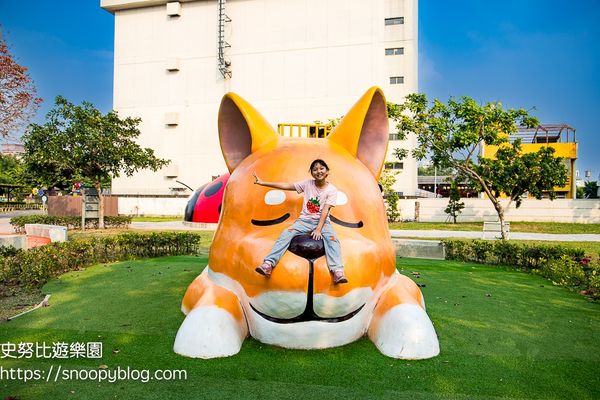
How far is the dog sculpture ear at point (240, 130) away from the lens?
5102 mm

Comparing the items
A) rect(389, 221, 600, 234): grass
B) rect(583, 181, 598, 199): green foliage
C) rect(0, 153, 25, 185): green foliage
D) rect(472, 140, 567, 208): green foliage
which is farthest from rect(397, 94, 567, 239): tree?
rect(0, 153, 25, 185): green foliage

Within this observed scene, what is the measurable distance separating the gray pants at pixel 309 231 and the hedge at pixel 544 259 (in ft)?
19.2

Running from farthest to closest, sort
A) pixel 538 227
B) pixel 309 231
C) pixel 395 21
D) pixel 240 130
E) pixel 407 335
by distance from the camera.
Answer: pixel 395 21
pixel 538 227
pixel 240 130
pixel 407 335
pixel 309 231

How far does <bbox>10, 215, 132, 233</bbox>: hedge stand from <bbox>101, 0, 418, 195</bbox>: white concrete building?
10.7 m

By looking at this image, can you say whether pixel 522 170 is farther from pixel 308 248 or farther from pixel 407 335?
Answer: pixel 308 248

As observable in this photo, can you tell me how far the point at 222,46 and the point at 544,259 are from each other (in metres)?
27.7

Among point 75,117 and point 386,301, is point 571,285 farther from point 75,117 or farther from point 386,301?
point 75,117

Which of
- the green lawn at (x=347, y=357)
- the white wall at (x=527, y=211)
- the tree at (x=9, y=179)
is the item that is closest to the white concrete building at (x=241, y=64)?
the white wall at (x=527, y=211)

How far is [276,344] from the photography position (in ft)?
13.6

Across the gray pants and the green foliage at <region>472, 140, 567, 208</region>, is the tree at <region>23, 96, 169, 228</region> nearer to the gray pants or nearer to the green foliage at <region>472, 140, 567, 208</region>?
the green foliage at <region>472, 140, 567, 208</region>

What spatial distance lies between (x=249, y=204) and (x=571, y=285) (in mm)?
6891

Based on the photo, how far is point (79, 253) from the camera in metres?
9.92

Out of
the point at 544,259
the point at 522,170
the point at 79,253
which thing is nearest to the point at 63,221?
the point at 79,253

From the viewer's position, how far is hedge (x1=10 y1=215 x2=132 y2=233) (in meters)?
20.0
